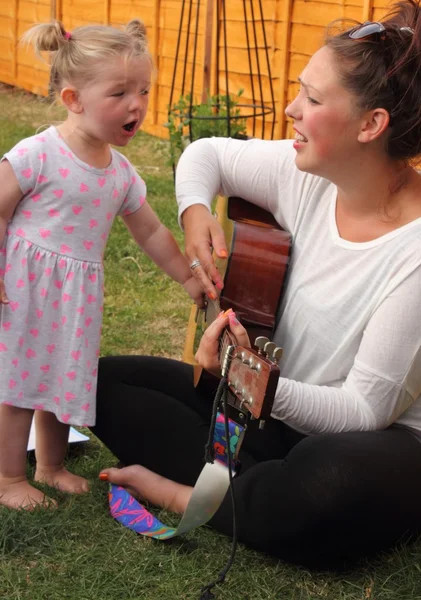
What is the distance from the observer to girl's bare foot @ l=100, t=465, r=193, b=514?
251 centimetres

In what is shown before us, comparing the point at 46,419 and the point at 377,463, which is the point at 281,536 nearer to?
the point at 377,463

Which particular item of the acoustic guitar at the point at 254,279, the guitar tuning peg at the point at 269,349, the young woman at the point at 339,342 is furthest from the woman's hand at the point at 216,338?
the acoustic guitar at the point at 254,279

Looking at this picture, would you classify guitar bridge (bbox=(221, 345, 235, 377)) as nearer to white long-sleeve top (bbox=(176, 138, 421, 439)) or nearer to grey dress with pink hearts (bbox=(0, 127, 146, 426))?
white long-sleeve top (bbox=(176, 138, 421, 439))

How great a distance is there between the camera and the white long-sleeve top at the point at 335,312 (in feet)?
7.23

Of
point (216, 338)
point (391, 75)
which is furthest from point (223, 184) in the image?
point (216, 338)

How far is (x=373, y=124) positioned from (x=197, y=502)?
3.30ft

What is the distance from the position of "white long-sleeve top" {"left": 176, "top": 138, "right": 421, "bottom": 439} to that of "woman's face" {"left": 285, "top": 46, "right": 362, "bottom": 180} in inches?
8.1

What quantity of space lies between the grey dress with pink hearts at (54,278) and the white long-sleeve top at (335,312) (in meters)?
0.35

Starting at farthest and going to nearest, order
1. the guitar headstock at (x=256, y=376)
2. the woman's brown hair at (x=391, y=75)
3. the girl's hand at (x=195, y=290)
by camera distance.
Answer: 1. the girl's hand at (x=195, y=290)
2. the woman's brown hair at (x=391, y=75)
3. the guitar headstock at (x=256, y=376)

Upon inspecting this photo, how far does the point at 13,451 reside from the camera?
2.56 metres

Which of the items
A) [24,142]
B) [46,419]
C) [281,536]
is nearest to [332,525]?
[281,536]

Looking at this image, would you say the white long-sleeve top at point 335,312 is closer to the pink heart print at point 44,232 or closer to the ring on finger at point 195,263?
the ring on finger at point 195,263

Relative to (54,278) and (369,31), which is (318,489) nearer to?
(54,278)

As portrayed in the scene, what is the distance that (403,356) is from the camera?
2.20m
